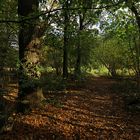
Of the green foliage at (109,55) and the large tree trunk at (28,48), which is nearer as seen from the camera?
the large tree trunk at (28,48)

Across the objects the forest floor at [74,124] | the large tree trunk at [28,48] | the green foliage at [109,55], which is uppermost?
the green foliage at [109,55]

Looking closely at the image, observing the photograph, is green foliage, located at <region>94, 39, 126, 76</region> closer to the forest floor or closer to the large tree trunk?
the forest floor

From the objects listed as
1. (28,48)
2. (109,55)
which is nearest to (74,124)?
(28,48)

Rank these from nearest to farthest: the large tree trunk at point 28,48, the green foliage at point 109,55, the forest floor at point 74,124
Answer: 1. the forest floor at point 74,124
2. the large tree trunk at point 28,48
3. the green foliage at point 109,55

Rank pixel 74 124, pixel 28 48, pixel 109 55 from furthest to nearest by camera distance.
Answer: pixel 109 55 → pixel 28 48 → pixel 74 124

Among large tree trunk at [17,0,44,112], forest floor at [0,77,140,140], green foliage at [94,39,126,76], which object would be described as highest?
green foliage at [94,39,126,76]

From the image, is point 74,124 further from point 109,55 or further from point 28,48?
point 109,55

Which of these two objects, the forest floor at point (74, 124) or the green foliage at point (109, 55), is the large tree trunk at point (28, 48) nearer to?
the forest floor at point (74, 124)

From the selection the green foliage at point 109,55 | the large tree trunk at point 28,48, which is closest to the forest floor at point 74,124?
the large tree trunk at point 28,48

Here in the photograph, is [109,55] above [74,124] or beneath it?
above

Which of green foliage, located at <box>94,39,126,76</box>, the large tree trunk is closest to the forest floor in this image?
the large tree trunk

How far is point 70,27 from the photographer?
7918 mm

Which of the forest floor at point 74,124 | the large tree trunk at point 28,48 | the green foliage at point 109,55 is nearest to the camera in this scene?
the forest floor at point 74,124

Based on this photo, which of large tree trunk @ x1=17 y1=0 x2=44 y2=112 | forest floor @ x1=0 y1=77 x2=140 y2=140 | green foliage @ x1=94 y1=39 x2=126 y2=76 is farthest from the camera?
green foliage @ x1=94 y1=39 x2=126 y2=76
